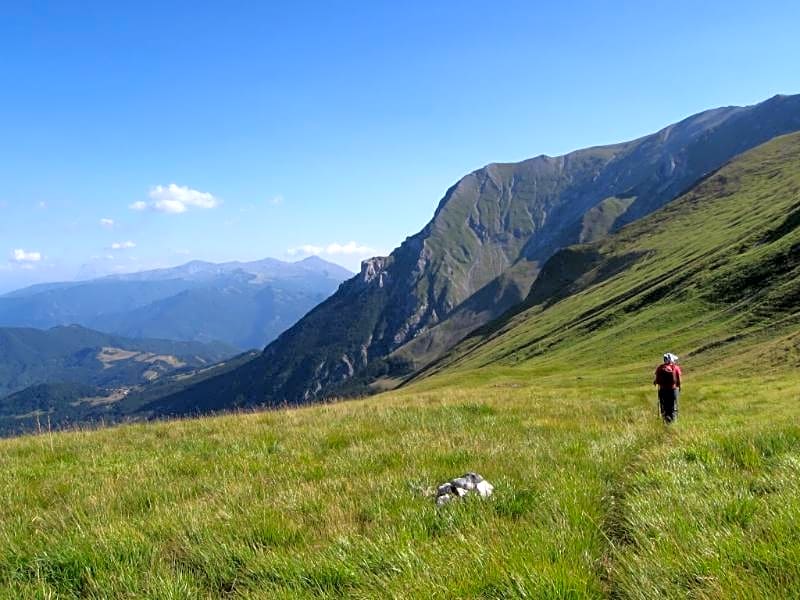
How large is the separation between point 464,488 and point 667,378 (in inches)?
506

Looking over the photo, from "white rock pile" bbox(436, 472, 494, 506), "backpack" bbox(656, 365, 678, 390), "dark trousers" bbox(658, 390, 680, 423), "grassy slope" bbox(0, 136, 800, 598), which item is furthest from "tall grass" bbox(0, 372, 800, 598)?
"backpack" bbox(656, 365, 678, 390)

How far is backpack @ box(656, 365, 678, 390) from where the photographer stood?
56.0ft

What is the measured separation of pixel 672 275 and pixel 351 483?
107m

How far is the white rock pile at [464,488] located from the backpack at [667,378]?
40.7ft

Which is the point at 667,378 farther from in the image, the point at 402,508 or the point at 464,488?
the point at 402,508

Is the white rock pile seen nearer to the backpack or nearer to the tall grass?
the tall grass

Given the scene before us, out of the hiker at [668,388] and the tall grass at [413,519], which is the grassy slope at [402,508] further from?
the hiker at [668,388]

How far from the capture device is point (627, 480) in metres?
6.96

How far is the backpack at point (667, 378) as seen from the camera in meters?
17.1

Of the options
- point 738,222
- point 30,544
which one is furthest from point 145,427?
point 738,222

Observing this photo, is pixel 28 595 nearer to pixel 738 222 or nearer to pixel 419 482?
pixel 419 482

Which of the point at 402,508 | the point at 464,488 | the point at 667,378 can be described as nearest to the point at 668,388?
the point at 667,378

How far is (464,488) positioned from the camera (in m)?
6.84

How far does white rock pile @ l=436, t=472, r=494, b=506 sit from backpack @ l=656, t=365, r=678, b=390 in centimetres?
1240
